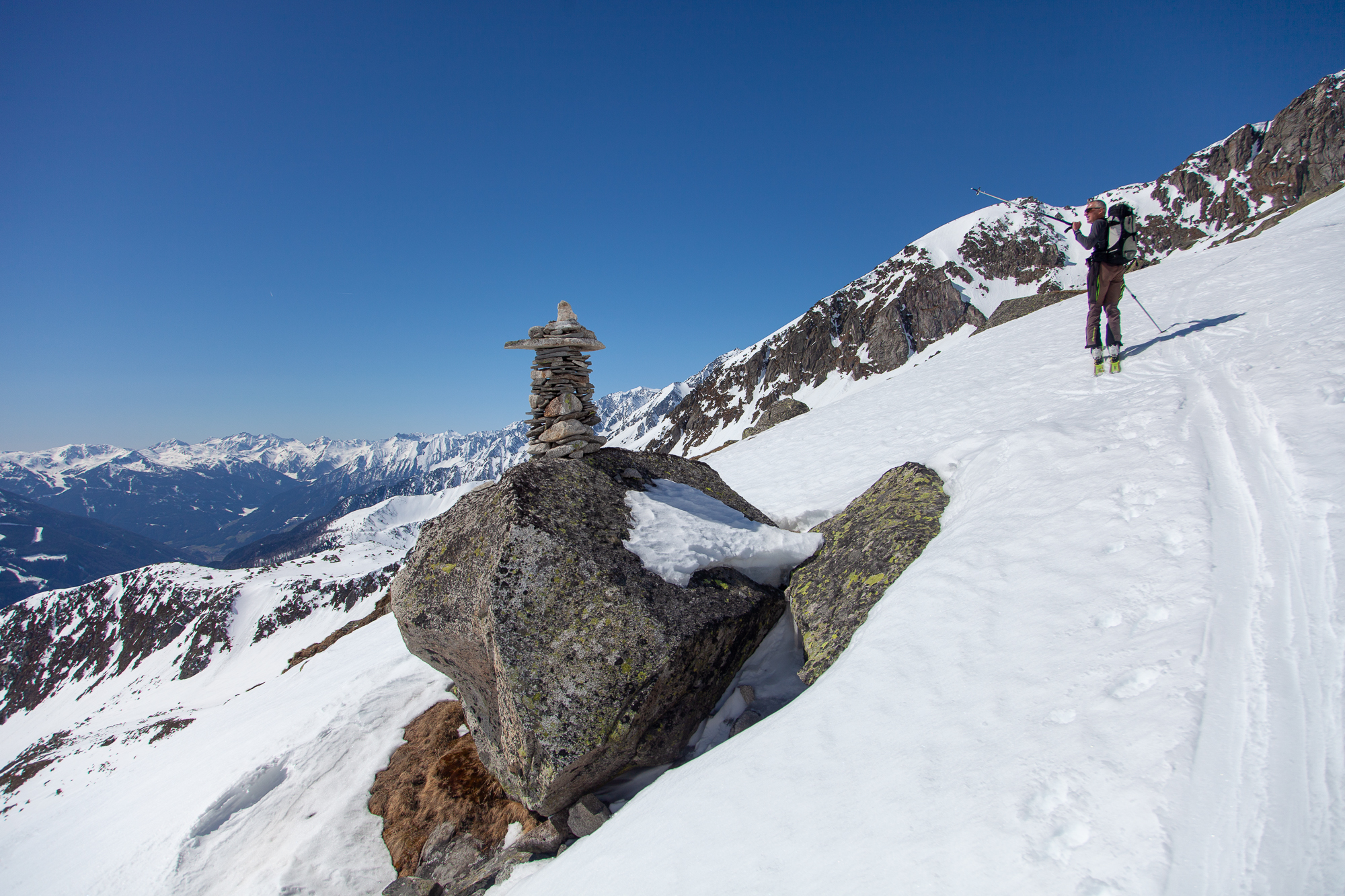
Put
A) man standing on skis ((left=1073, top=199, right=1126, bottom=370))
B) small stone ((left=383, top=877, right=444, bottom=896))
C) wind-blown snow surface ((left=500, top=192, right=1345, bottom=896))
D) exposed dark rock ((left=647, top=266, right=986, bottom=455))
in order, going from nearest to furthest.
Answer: wind-blown snow surface ((left=500, top=192, right=1345, bottom=896)) < small stone ((left=383, top=877, right=444, bottom=896)) < man standing on skis ((left=1073, top=199, right=1126, bottom=370)) < exposed dark rock ((left=647, top=266, right=986, bottom=455))

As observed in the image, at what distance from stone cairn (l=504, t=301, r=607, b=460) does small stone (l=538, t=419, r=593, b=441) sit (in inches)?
0.7

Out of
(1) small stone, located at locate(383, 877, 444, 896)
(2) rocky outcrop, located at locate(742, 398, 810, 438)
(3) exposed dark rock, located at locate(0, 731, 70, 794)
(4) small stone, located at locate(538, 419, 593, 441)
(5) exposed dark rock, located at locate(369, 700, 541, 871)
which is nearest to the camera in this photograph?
(1) small stone, located at locate(383, 877, 444, 896)

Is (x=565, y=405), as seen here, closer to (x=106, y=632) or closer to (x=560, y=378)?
(x=560, y=378)

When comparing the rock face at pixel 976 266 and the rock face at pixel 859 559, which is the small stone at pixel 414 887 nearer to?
the rock face at pixel 859 559

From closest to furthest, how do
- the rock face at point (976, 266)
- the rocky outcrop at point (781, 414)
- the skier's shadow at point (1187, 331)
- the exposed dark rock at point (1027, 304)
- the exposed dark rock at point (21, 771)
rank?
the skier's shadow at point (1187, 331) < the exposed dark rock at point (21, 771) < the exposed dark rock at point (1027, 304) < the rocky outcrop at point (781, 414) < the rock face at point (976, 266)

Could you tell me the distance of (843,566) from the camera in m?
7.48

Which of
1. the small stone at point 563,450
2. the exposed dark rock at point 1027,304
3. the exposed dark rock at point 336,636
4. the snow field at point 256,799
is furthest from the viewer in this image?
the exposed dark rock at point 1027,304

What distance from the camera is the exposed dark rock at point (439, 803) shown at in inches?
292

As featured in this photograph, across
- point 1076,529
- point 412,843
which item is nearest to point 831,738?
point 1076,529

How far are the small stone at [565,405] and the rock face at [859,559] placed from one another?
5.25 m

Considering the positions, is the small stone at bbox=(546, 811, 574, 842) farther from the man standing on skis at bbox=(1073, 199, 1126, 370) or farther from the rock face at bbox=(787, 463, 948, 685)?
the man standing on skis at bbox=(1073, 199, 1126, 370)

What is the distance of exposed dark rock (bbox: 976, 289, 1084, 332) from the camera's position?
35.7 metres

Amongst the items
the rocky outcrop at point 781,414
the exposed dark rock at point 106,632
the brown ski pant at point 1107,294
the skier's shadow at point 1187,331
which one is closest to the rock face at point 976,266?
the rocky outcrop at point 781,414

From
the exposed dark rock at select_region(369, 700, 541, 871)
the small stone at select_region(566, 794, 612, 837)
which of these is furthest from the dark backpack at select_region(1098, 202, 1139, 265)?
the exposed dark rock at select_region(369, 700, 541, 871)
